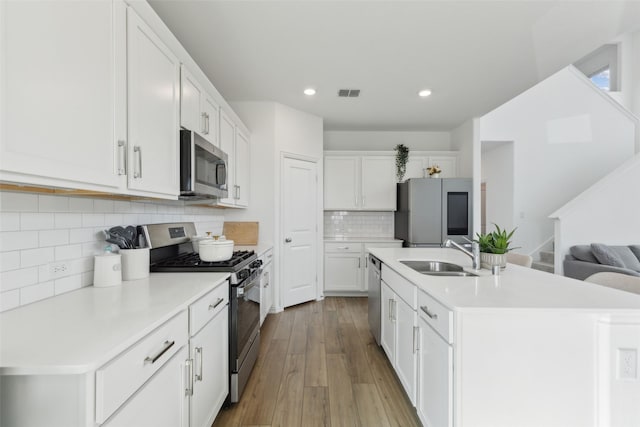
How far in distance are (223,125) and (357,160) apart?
2.51 meters

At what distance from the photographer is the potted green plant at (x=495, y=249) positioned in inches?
74.4

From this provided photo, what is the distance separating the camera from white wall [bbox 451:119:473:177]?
4402mm

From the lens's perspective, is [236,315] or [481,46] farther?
[481,46]

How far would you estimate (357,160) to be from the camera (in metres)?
4.77

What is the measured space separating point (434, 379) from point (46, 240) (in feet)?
6.28

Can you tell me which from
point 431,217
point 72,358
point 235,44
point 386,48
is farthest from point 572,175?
point 72,358

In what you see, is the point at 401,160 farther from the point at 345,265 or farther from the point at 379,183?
the point at 345,265

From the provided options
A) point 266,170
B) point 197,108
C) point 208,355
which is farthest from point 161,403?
point 266,170

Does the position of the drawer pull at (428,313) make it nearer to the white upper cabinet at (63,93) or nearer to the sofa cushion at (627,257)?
the white upper cabinet at (63,93)

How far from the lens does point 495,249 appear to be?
1.92 metres

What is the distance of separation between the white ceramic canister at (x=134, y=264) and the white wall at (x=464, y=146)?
4.35 meters

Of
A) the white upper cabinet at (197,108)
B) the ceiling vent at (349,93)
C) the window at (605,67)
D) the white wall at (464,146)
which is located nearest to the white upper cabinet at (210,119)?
the white upper cabinet at (197,108)

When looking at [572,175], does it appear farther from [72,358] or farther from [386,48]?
[72,358]

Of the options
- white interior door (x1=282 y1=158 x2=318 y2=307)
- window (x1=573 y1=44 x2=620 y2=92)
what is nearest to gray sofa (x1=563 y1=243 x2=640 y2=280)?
white interior door (x1=282 y1=158 x2=318 y2=307)
